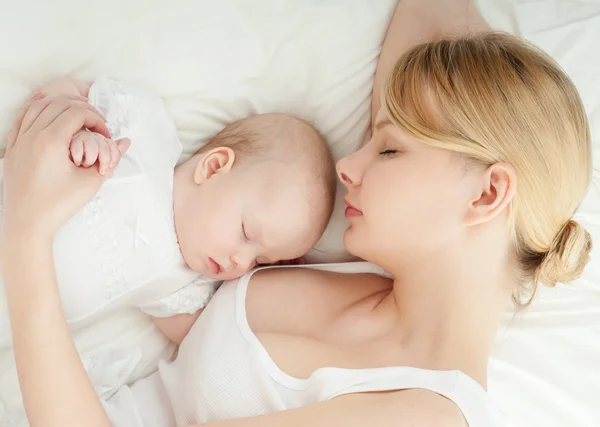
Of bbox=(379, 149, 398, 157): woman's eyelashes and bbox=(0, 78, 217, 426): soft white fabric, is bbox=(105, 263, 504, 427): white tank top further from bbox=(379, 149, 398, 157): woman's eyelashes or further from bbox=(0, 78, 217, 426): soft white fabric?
bbox=(379, 149, 398, 157): woman's eyelashes

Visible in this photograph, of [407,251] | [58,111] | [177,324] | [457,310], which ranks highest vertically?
[58,111]

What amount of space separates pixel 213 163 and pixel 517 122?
664 millimetres

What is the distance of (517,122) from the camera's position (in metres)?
1.39

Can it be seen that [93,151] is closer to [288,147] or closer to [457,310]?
[288,147]

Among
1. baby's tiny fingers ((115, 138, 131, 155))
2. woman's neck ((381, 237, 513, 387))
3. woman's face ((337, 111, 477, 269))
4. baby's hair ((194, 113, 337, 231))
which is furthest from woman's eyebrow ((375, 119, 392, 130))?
baby's tiny fingers ((115, 138, 131, 155))

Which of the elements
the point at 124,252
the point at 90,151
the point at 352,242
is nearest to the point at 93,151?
the point at 90,151

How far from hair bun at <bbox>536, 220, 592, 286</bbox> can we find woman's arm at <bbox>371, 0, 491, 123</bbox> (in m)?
0.55

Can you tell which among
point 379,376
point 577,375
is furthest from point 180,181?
point 577,375

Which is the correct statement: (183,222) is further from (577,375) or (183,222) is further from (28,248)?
(577,375)

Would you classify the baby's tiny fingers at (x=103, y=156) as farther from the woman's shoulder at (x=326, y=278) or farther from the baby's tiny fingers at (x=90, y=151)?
the woman's shoulder at (x=326, y=278)

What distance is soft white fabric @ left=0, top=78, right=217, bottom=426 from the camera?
1.43 metres

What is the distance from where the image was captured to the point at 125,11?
162cm

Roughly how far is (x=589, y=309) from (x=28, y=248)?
1349mm

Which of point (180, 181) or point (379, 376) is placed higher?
point (180, 181)
